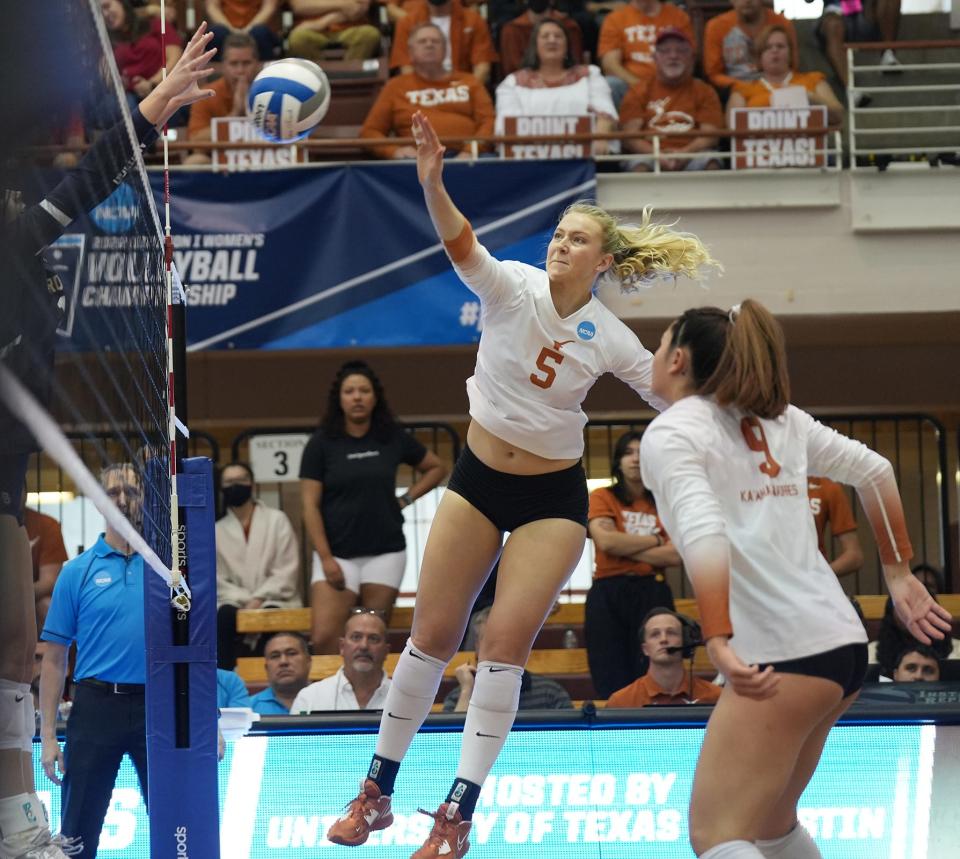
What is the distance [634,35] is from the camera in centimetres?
1170

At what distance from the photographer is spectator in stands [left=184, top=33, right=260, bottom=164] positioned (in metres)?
10.9

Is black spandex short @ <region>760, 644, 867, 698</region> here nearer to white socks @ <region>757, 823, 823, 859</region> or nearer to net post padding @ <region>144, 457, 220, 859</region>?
white socks @ <region>757, 823, 823, 859</region>

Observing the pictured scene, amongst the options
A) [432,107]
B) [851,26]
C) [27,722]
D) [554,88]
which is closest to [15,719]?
[27,722]

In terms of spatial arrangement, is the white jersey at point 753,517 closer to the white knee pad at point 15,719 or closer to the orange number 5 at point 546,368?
the orange number 5 at point 546,368

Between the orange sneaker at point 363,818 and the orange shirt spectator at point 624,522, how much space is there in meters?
3.52

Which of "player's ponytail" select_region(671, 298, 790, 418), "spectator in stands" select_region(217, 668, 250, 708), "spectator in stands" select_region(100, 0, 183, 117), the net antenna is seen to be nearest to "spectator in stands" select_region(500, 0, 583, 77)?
"spectator in stands" select_region(100, 0, 183, 117)

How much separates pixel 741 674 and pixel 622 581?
4.81 m

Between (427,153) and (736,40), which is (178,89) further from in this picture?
(736,40)

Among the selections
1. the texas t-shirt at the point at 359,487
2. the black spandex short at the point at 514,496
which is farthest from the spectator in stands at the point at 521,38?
the black spandex short at the point at 514,496

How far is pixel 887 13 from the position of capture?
1235 cm

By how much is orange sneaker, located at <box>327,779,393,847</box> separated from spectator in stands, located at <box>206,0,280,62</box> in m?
7.89

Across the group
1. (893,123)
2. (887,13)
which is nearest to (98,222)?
(893,123)

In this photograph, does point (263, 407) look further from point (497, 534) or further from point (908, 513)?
point (497, 534)

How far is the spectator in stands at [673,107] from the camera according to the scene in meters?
11.0
